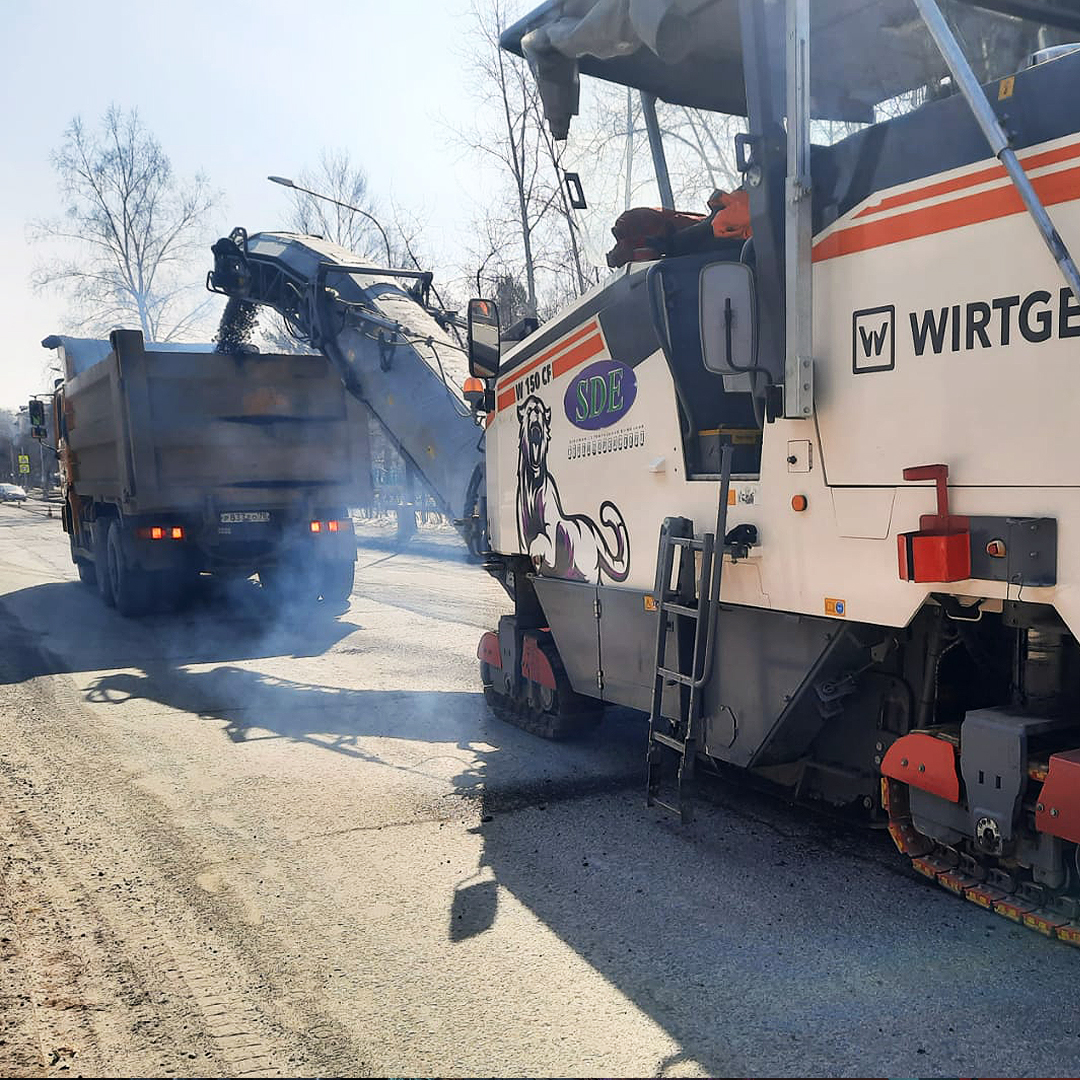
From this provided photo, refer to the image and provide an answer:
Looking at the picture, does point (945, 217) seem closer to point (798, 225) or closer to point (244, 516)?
point (798, 225)

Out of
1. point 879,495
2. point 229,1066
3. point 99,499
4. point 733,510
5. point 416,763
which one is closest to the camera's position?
point 229,1066

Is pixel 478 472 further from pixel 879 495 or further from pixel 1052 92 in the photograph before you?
pixel 1052 92

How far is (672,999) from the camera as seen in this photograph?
2928 mm

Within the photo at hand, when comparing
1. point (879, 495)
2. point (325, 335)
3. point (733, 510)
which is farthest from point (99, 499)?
point (879, 495)

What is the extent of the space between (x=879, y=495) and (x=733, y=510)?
29.3 inches

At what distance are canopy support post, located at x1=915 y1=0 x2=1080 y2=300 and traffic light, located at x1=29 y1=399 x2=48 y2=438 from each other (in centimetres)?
1505

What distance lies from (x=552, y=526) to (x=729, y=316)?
2.10 m

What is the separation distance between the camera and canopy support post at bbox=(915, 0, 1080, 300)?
264 cm

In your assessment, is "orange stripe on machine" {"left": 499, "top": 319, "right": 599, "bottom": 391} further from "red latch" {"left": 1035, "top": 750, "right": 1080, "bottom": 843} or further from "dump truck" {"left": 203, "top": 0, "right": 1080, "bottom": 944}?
"red latch" {"left": 1035, "top": 750, "right": 1080, "bottom": 843}

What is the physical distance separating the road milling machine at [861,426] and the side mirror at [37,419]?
12647 millimetres

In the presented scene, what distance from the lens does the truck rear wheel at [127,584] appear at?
10320 millimetres

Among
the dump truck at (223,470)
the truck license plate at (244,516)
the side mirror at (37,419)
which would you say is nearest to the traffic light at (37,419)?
the side mirror at (37,419)

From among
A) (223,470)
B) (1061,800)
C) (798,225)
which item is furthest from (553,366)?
(223,470)

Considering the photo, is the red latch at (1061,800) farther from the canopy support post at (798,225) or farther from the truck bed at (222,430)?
the truck bed at (222,430)
